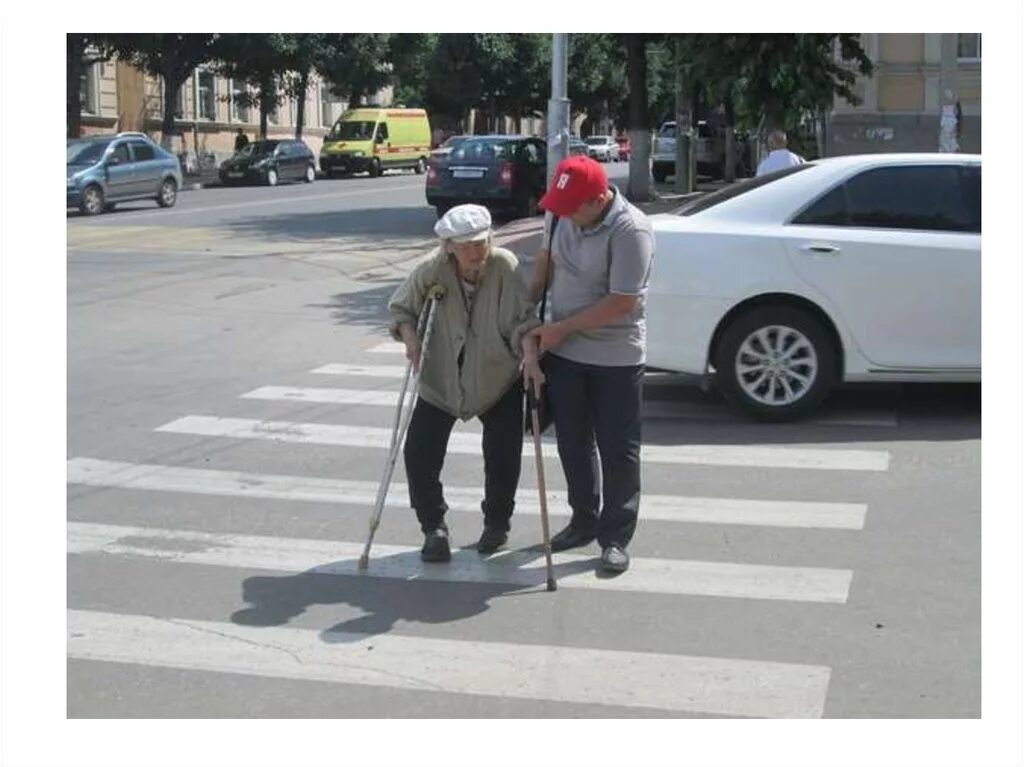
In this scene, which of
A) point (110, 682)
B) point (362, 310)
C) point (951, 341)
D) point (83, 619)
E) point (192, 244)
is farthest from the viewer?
point (192, 244)

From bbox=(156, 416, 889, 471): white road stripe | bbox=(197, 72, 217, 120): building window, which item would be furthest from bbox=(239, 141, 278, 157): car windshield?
bbox=(156, 416, 889, 471): white road stripe

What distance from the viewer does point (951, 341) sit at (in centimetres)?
899

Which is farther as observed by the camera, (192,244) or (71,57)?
(71,57)

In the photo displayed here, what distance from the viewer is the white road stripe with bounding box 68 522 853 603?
609 cm

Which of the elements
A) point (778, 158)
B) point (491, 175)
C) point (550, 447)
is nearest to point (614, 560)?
point (550, 447)

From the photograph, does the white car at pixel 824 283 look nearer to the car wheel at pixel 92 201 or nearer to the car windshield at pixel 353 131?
the car wheel at pixel 92 201

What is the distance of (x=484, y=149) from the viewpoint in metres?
25.8

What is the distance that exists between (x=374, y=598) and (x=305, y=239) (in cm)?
1916

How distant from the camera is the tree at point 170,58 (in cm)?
4691

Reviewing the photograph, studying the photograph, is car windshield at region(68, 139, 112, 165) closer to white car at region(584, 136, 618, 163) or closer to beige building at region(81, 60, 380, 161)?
beige building at region(81, 60, 380, 161)

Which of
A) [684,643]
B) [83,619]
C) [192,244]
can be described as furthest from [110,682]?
[192,244]

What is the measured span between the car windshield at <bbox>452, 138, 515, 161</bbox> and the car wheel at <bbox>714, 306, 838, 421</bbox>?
55.2ft

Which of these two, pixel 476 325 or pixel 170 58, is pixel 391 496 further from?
pixel 170 58

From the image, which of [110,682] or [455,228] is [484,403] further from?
[110,682]
